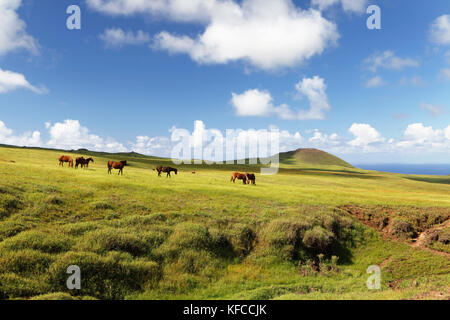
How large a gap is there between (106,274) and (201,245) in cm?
665

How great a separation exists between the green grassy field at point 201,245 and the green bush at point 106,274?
0.18 ft

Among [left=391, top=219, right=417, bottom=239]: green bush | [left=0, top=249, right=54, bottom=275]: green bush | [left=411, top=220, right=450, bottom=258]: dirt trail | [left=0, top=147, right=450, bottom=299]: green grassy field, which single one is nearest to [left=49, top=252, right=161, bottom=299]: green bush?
[left=0, top=147, right=450, bottom=299]: green grassy field

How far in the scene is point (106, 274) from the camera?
13.9 metres

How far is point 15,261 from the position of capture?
1275cm

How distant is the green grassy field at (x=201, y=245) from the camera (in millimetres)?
13664

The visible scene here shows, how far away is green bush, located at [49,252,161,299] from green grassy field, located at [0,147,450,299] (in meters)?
0.05

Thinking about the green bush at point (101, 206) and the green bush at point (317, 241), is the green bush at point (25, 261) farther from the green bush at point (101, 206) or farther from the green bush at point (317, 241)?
the green bush at point (317, 241)

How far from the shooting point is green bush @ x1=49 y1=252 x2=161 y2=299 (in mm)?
12859

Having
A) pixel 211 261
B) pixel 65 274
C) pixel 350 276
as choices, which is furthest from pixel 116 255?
pixel 350 276

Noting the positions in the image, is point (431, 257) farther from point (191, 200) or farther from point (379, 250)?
point (191, 200)

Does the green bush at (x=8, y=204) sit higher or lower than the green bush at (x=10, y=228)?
higher

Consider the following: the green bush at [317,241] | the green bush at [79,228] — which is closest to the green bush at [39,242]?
the green bush at [79,228]

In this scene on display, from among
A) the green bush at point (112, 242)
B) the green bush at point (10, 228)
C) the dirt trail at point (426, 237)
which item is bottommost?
the dirt trail at point (426, 237)

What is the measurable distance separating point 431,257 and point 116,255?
83.7ft
